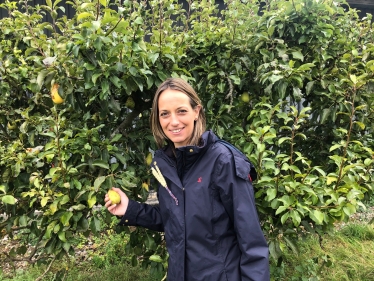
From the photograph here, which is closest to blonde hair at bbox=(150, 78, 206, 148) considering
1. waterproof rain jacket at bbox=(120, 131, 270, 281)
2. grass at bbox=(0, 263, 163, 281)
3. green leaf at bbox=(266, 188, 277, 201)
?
waterproof rain jacket at bbox=(120, 131, 270, 281)

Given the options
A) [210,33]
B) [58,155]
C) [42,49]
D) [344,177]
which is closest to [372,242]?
[344,177]

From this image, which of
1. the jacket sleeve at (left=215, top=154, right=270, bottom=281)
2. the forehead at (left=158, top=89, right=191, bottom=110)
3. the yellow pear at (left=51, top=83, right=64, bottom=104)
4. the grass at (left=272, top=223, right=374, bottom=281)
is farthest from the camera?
the grass at (left=272, top=223, right=374, bottom=281)

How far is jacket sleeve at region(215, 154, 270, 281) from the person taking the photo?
1.50 metres

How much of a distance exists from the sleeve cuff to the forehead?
60cm

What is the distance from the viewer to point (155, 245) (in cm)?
215

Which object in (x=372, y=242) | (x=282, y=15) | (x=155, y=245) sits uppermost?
(x=282, y=15)

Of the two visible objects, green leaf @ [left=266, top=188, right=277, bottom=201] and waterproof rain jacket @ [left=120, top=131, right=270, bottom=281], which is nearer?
waterproof rain jacket @ [left=120, top=131, right=270, bottom=281]

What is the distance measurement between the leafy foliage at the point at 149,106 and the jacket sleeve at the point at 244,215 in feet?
0.89

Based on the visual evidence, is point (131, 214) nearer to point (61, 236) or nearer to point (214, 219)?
point (61, 236)

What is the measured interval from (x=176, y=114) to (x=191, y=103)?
103mm

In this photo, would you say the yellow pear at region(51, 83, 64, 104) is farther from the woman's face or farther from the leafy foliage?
the woman's face

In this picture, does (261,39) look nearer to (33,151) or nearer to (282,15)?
(282,15)

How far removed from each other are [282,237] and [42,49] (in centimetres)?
186

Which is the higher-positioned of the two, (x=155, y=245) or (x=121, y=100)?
(x=121, y=100)
